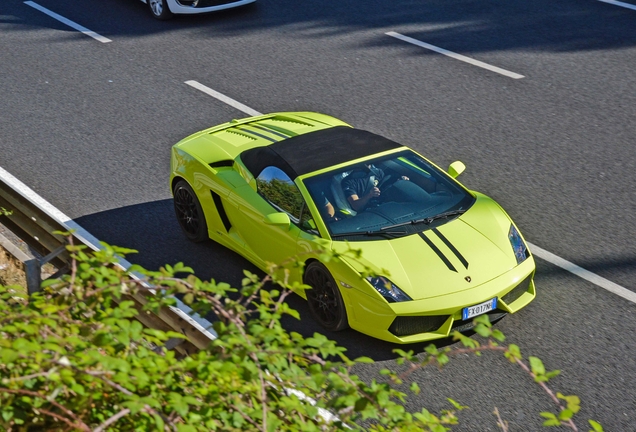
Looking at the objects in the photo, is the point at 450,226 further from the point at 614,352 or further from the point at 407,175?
the point at 614,352

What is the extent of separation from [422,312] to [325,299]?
2.80 ft

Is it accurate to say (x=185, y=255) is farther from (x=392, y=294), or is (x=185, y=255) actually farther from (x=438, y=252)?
(x=438, y=252)

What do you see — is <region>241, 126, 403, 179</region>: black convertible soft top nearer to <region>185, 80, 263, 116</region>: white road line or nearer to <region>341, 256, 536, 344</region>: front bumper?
<region>341, 256, 536, 344</region>: front bumper

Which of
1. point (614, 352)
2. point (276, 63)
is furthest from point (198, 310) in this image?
point (276, 63)

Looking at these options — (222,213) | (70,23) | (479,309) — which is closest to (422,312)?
(479,309)

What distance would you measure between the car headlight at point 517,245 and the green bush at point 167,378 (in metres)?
3.04

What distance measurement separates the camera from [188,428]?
310 centimetres

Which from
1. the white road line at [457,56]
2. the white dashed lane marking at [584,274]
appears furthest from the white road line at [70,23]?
the white dashed lane marking at [584,274]

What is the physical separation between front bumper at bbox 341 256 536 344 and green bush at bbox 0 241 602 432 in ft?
7.39

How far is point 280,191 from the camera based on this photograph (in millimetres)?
6953

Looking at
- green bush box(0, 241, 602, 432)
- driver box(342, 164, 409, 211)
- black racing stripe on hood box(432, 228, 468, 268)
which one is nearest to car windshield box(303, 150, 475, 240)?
driver box(342, 164, 409, 211)

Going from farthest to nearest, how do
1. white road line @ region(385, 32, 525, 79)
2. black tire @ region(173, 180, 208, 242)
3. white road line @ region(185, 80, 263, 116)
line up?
white road line @ region(385, 32, 525, 79)
white road line @ region(185, 80, 263, 116)
black tire @ region(173, 180, 208, 242)

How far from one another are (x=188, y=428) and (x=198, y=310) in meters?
0.72

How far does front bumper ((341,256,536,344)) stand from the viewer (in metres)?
5.97
